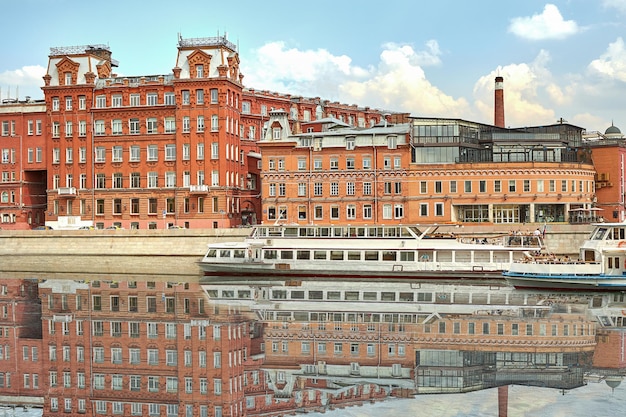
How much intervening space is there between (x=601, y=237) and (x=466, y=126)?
32.5 metres

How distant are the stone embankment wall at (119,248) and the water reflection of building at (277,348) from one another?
20.3 meters

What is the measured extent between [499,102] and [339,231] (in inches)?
1620

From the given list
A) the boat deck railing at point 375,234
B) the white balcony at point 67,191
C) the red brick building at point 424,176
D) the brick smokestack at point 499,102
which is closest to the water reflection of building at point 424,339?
the boat deck railing at point 375,234

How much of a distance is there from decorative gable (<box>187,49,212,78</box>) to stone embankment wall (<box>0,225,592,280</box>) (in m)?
Answer: 20.6

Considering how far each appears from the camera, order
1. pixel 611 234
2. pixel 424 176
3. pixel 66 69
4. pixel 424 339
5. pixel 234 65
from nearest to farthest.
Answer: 1. pixel 424 339
2. pixel 611 234
3. pixel 424 176
4. pixel 234 65
5. pixel 66 69

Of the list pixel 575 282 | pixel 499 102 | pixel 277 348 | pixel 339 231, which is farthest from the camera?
pixel 499 102

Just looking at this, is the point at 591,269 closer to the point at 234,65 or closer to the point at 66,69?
the point at 234,65

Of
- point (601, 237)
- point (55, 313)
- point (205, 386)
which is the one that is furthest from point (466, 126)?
point (205, 386)

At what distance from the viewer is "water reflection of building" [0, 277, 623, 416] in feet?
90.9

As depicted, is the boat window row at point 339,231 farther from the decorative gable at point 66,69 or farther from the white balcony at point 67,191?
the decorative gable at point 66,69

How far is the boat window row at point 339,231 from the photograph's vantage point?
64938mm

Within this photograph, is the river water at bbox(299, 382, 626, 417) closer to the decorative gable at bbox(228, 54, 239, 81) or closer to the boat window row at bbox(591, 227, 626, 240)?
the boat window row at bbox(591, 227, 626, 240)

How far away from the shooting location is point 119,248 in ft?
260

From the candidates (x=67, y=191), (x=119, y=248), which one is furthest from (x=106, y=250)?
(x=67, y=191)
